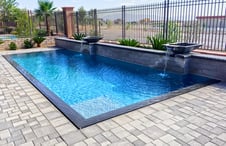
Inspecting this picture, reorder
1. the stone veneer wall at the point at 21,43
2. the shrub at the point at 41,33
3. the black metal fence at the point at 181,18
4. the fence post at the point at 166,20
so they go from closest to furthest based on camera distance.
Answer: the black metal fence at the point at 181,18, the fence post at the point at 166,20, the stone veneer wall at the point at 21,43, the shrub at the point at 41,33

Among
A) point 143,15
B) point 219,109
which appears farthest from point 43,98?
point 143,15

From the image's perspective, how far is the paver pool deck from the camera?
9.05 ft

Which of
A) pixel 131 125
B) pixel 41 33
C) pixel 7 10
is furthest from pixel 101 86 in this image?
pixel 7 10

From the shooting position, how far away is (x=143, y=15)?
988cm

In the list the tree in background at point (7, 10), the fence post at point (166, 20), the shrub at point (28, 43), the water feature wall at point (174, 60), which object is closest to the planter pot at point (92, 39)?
the water feature wall at point (174, 60)

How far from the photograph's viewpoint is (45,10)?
1630cm

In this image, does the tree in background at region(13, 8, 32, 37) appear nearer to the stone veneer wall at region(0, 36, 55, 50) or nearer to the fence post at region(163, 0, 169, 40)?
the stone veneer wall at region(0, 36, 55, 50)

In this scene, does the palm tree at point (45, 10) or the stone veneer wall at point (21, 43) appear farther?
Result: the palm tree at point (45, 10)

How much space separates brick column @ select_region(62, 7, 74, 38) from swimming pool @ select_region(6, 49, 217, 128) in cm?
670

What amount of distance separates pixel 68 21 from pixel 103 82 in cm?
1036

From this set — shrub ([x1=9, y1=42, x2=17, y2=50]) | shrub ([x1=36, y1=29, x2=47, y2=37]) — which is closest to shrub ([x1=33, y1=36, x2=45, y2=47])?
shrub ([x1=36, y1=29, x2=47, y2=37])

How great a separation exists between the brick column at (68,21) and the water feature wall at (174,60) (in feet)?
18.9

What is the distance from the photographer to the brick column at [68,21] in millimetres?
15207

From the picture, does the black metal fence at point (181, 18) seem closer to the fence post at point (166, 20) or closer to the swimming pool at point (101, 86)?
the fence post at point (166, 20)
